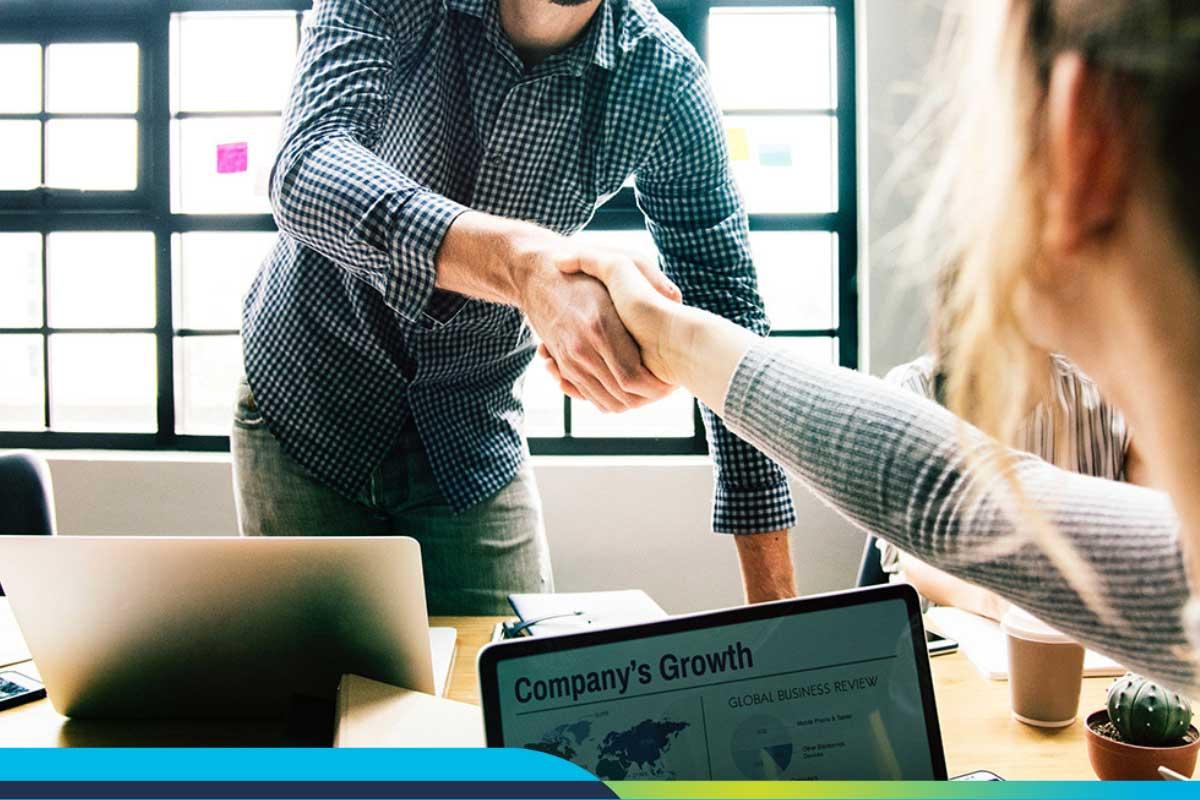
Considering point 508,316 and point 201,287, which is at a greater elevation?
point 201,287

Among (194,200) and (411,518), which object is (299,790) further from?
(194,200)

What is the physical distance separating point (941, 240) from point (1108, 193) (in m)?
0.11

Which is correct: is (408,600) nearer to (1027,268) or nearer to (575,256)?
(575,256)

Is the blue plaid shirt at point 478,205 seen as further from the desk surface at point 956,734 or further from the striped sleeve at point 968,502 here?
the striped sleeve at point 968,502

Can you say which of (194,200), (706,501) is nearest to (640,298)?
(706,501)

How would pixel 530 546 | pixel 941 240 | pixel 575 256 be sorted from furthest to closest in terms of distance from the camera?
pixel 530 546 < pixel 575 256 < pixel 941 240

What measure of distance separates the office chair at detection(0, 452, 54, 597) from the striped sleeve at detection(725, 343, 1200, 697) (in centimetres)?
Result: 157

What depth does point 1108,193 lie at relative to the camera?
263 mm

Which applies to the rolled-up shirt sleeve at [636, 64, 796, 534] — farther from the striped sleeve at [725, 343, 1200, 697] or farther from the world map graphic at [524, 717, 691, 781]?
the world map graphic at [524, 717, 691, 781]

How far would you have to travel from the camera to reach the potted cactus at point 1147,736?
0.72 meters

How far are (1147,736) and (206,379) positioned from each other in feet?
10.8

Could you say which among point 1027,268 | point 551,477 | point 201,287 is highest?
point 201,287

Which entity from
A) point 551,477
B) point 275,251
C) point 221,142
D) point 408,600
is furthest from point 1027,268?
point 221,142

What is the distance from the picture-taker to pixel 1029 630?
35.6 inches
